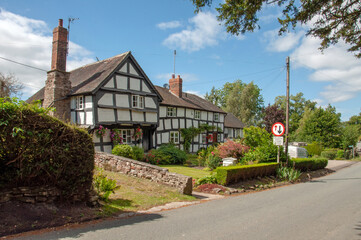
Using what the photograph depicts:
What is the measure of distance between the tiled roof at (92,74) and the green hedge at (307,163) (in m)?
14.6

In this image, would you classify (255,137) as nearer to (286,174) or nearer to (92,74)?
(286,174)

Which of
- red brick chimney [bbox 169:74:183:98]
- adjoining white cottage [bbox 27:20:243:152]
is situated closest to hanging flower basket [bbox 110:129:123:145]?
adjoining white cottage [bbox 27:20:243:152]

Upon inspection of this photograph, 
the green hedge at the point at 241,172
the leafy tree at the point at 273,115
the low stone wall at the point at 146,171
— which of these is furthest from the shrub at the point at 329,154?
the low stone wall at the point at 146,171

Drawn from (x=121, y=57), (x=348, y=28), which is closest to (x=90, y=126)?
(x=121, y=57)

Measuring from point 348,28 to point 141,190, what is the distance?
8303 mm

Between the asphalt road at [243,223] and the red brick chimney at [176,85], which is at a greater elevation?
the red brick chimney at [176,85]

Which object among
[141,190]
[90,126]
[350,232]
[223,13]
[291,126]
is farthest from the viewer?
[291,126]

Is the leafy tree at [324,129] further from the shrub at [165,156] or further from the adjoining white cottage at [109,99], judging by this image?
the shrub at [165,156]

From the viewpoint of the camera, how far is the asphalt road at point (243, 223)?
5.44 meters

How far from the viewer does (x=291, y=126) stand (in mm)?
62875

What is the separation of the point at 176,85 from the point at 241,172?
60.0ft

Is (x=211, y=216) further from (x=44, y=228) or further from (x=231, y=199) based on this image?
(x=44, y=228)

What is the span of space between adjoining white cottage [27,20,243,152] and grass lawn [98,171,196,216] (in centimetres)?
824

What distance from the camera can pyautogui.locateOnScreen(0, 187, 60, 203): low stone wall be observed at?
5.73 m
